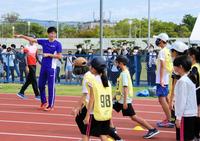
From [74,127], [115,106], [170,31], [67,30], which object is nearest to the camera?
[115,106]

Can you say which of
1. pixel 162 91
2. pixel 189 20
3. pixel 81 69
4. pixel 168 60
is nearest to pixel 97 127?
pixel 81 69

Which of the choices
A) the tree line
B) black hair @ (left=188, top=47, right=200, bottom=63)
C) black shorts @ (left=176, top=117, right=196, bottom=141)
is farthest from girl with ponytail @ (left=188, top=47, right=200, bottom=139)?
the tree line

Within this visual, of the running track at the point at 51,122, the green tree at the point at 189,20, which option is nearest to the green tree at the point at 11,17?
the green tree at the point at 189,20

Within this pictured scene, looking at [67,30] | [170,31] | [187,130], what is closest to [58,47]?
[187,130]

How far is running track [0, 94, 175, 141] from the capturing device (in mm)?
9578

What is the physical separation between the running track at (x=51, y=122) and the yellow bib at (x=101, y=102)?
2.33 meters

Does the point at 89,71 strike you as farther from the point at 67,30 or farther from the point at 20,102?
the point at 67,30

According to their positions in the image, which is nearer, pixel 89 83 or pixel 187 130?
pixel 187 130

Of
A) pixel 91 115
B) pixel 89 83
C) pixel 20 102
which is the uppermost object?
pixel 89 83

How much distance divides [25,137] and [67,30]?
297ft

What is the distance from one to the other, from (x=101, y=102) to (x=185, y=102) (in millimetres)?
1275

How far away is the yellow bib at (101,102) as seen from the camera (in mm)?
→ 7055

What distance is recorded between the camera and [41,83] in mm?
13234

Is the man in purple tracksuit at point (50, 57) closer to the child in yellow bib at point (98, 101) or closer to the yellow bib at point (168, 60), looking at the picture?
the yellow bib at point (168, 60)
